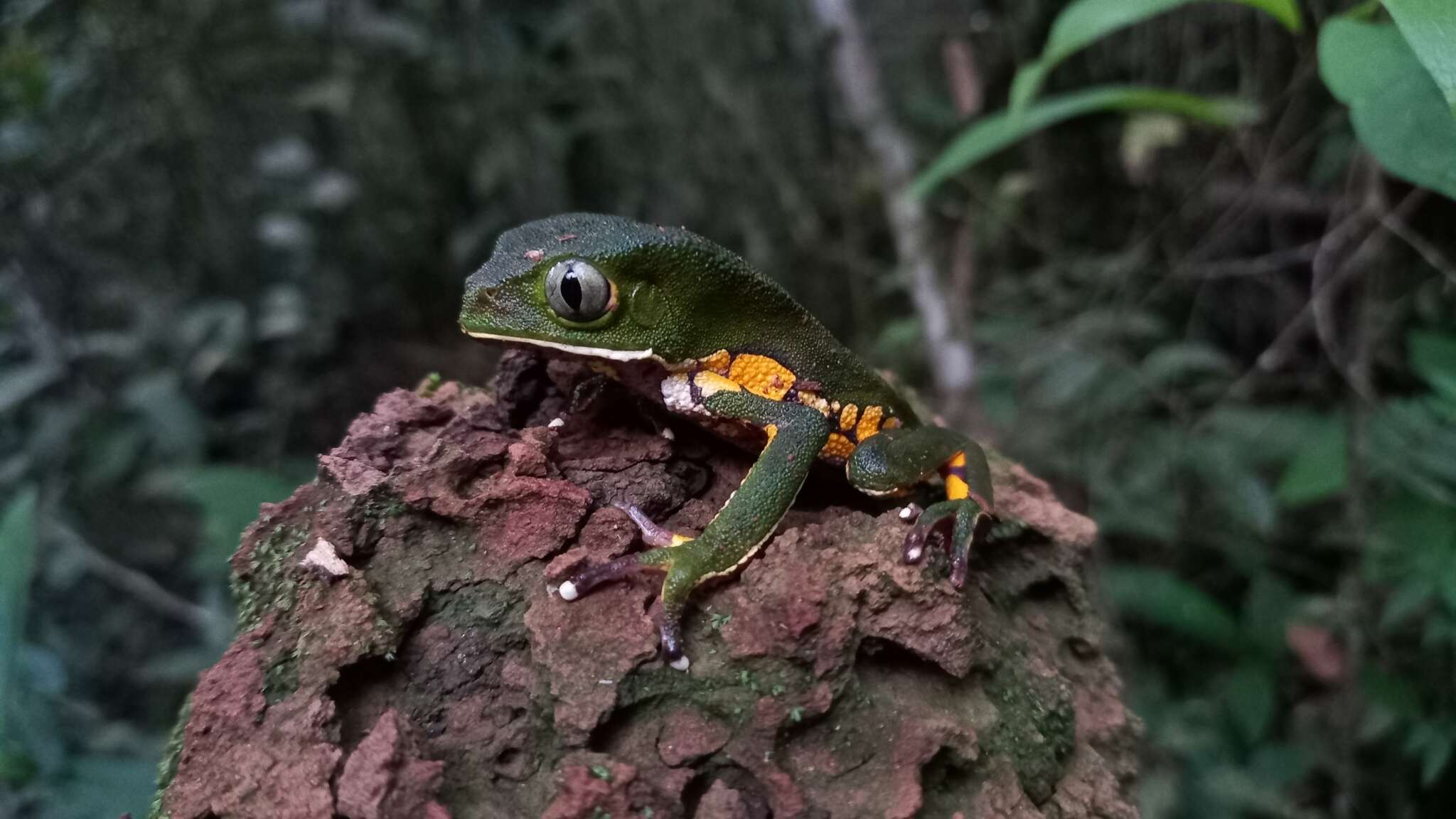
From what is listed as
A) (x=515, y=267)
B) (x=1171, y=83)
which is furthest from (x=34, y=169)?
(x=1171, y=83)

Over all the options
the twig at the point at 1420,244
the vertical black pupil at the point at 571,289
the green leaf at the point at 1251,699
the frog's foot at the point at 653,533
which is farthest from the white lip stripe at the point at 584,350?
the green leaf at the point at 1251,699

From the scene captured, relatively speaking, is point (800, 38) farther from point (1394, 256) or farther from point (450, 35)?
point (1394, 256)

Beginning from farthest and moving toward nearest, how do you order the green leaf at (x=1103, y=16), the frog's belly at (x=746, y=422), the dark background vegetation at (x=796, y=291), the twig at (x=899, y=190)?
the twig at (x=899, y=190) → the dark background vegetation at (x=796, y=291) → the green leaf at (x=1103, y=16) → the frog's belly at (x=746, y=422)

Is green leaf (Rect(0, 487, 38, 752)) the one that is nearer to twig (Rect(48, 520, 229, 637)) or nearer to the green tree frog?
twig (Rect(48, 520, 229, 637))

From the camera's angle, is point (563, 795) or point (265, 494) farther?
point (265, 494)

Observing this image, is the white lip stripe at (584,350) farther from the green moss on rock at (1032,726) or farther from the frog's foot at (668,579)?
the green moss on rock at (1032,726)

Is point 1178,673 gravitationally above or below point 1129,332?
below

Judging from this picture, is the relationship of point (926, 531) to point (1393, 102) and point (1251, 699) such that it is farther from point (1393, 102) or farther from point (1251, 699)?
point (1251, 699)

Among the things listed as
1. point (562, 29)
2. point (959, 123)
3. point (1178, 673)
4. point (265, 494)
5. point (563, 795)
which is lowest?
point (563, 795)
